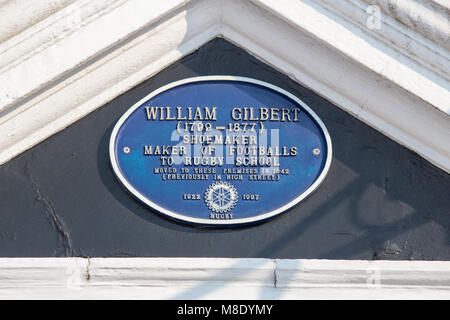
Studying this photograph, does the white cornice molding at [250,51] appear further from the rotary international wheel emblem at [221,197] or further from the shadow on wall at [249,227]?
the rotary international wheel emblem at [221,197]

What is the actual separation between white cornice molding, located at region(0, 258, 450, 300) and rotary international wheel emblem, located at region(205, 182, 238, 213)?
11.7 inches

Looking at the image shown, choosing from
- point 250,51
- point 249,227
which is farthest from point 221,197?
point 250,51

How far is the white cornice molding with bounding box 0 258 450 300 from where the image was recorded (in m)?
3.82

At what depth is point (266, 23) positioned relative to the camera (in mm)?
4027

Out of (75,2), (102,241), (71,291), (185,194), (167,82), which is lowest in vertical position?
(71,291)

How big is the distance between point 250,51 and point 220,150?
2.13 ft

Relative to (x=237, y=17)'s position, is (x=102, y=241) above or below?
below

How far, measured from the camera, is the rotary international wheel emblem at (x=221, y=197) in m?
3.93

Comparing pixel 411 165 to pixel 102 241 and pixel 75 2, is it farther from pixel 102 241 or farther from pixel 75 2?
pixel 75 2

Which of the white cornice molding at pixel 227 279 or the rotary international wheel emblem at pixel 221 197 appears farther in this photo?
the rotary international wheel emblem at pixel 221 197

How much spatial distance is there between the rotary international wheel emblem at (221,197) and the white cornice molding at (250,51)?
78 cm

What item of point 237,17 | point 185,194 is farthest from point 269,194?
point 237,17

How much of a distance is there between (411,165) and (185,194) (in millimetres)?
1321

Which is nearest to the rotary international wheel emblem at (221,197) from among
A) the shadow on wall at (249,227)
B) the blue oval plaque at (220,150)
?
the blue oval plaque at (220,150)
